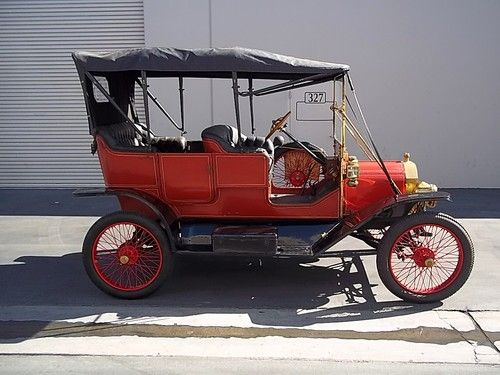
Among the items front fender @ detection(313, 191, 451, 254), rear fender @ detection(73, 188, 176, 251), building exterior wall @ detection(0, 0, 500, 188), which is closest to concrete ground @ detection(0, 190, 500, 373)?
front fender @ detection(313, 191, 451, 254)

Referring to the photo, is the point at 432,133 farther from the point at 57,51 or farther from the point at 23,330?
the point at 23,330

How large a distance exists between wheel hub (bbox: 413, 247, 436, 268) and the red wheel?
1352mm

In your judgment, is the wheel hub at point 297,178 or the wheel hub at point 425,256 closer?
the wheel hub at point 425,256

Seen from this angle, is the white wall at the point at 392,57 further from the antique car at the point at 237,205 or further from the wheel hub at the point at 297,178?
the antique car at the point at 237,205

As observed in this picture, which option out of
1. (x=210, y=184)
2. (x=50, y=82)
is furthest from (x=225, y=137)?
(x=50, y=82)

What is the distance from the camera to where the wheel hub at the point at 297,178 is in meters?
5.90

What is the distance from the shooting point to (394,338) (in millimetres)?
3912

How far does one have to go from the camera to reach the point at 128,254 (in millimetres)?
4629

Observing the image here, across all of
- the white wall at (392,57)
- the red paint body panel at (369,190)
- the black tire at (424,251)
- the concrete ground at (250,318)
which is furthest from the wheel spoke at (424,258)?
the white wall at (392,57)

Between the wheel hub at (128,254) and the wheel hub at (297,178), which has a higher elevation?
the wheel hub at (297,178)

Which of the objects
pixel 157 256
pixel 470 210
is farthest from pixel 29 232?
pixel 470 210

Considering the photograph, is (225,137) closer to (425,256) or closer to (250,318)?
(250,318)

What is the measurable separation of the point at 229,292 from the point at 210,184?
38.5 inches

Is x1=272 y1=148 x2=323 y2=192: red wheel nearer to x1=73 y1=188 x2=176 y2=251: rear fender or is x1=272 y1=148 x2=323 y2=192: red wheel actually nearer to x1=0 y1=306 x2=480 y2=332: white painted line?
x1=73 y1=188 x2=176 y2=251: rear fender
